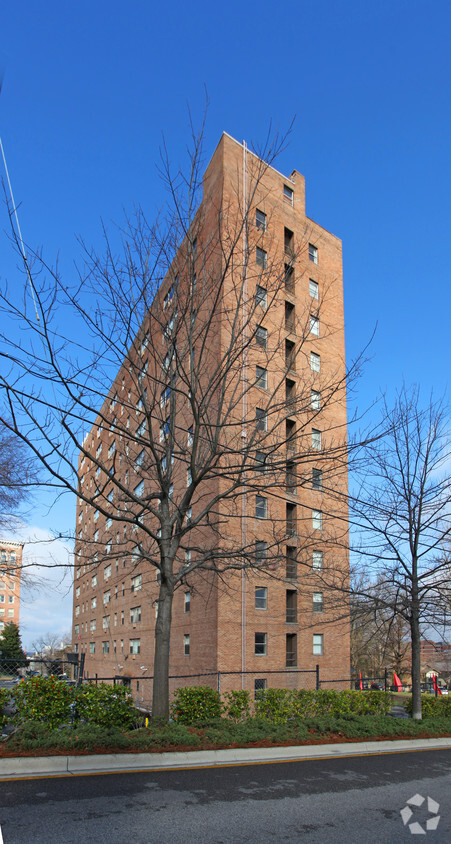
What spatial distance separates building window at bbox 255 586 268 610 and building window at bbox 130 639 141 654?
1487cm

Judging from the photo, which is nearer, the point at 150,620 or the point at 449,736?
the point at 449,736

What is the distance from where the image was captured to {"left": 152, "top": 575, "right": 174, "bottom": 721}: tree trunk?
10555 millimetres

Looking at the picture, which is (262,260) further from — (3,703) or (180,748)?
(3,703)

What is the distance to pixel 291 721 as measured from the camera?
1173 cm

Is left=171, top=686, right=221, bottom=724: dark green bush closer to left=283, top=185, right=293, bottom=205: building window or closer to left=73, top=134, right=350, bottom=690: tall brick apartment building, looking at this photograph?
left=73, top=134, right=350, bottom=690: tall brick apartment building

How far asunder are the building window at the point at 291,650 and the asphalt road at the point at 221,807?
71.0ft

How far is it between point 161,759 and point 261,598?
66.8 ft

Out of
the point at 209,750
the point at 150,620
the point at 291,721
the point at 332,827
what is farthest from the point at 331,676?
the point at 332,827

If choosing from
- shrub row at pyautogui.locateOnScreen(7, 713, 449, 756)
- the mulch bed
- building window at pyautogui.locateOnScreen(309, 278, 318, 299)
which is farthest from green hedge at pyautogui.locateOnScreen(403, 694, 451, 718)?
building window at pyautogui.locateOnScreen(309, 278, 318, 299)

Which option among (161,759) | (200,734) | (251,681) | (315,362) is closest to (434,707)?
(251,681)

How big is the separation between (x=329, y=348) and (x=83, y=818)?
3223cm

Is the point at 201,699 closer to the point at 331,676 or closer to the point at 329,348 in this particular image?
the point at 331,676

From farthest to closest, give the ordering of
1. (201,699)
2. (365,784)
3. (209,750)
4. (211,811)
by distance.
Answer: (201,699) → (209,750) → (365,784) → (211,811)

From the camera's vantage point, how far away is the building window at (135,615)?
4038 centimetres
